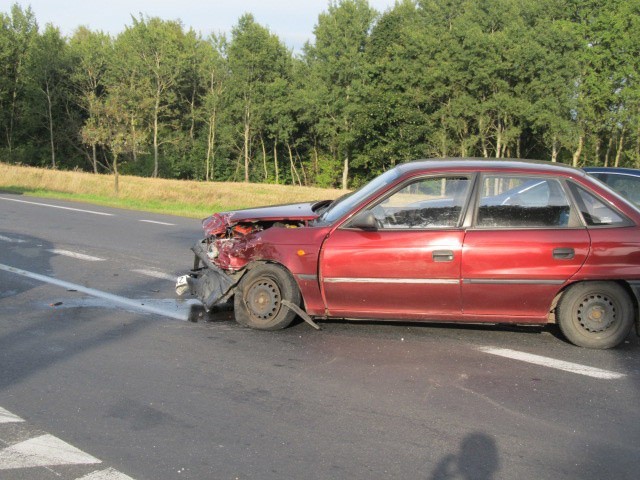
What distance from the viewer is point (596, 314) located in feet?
20.4

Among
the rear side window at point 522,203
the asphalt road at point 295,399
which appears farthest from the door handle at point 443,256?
the asphalt road at point 295,399

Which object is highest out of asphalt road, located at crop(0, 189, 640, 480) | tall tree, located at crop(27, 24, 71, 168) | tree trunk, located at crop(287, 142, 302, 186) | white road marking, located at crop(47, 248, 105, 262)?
tall tree, located at crop(27, 24, 71, 168)

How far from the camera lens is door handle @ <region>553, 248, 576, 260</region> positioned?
613 cm

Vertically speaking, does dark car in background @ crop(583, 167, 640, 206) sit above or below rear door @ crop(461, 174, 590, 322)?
above

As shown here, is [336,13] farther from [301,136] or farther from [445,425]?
[445,425]

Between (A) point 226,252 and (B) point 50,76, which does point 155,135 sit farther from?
(A) point 226,252

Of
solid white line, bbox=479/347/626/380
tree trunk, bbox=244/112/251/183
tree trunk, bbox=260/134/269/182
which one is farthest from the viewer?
tree trunk, bbox=260/134/269/182

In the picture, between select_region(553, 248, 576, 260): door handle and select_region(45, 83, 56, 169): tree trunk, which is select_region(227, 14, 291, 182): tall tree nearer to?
select_region(45, 83, 56, 169): tree trunk

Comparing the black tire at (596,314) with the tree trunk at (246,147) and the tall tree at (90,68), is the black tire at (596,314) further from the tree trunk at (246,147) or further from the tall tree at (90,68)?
the tall tree at (90,68)

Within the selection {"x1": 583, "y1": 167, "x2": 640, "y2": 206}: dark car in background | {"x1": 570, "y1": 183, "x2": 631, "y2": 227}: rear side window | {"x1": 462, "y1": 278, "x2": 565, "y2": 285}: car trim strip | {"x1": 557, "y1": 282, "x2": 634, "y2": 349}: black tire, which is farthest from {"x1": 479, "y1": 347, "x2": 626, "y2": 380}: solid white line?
{"x1": 583, "y1": 167, "x2": 640, "y2": 206}: dark car in background

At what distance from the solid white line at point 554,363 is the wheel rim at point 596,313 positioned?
1.78 feet

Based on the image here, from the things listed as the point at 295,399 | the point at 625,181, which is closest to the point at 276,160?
the point at 625,181

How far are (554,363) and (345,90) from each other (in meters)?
61.0

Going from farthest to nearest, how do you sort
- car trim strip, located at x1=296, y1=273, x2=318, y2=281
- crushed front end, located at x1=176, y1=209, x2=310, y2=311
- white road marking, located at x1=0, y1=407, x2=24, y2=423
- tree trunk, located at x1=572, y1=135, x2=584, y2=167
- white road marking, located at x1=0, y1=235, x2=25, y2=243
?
1. tree trunk, located at x1=572, y1=135, x2=584, y2=167
2. white road marking, located at x1=0, y1=235, x2=25, y2=243
3. crushed front end, located at x1=176, y1=209, x2=310, y2=311
4. car trim strip, located at x1=296, y1=273, x2=318, y2=281
5. white road marking, located at x1=0, y1=407, x2=24, y2=423
